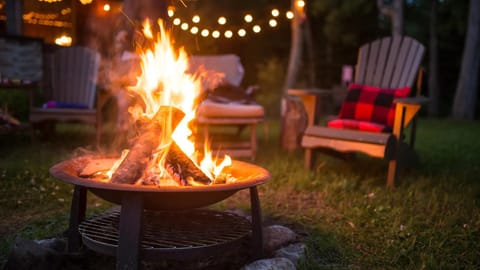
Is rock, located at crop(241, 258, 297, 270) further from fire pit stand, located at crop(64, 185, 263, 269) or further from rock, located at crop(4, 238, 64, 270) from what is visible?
rock, located at crop(4, 238, 64, 270)

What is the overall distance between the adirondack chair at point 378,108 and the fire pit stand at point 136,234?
1646mm

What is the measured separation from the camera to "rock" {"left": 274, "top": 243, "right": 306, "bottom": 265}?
2.42 m

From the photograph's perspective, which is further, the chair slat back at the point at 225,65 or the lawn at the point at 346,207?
the chair slat back at the point at 225,65

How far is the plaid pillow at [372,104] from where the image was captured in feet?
14.0

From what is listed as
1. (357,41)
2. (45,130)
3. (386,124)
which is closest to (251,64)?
(357,41)

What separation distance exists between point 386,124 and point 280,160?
106 centimetres

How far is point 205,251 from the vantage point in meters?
2.09

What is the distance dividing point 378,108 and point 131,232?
9.49 feet

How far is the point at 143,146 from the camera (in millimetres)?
2322

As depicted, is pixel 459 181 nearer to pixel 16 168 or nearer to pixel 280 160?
pixel 280 160

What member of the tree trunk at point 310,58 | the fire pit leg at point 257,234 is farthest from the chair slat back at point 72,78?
the tree trunk at point 310,58

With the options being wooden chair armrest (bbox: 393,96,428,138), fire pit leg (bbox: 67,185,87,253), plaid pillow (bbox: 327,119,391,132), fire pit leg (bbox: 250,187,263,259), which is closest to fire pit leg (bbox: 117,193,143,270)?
fire pit leg (bbox: 67,185,87,253)

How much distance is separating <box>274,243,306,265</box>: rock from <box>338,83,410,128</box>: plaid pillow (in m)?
2.03

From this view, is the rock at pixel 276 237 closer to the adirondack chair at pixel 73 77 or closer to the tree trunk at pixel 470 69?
the adirondack chair at pixel 73 77
